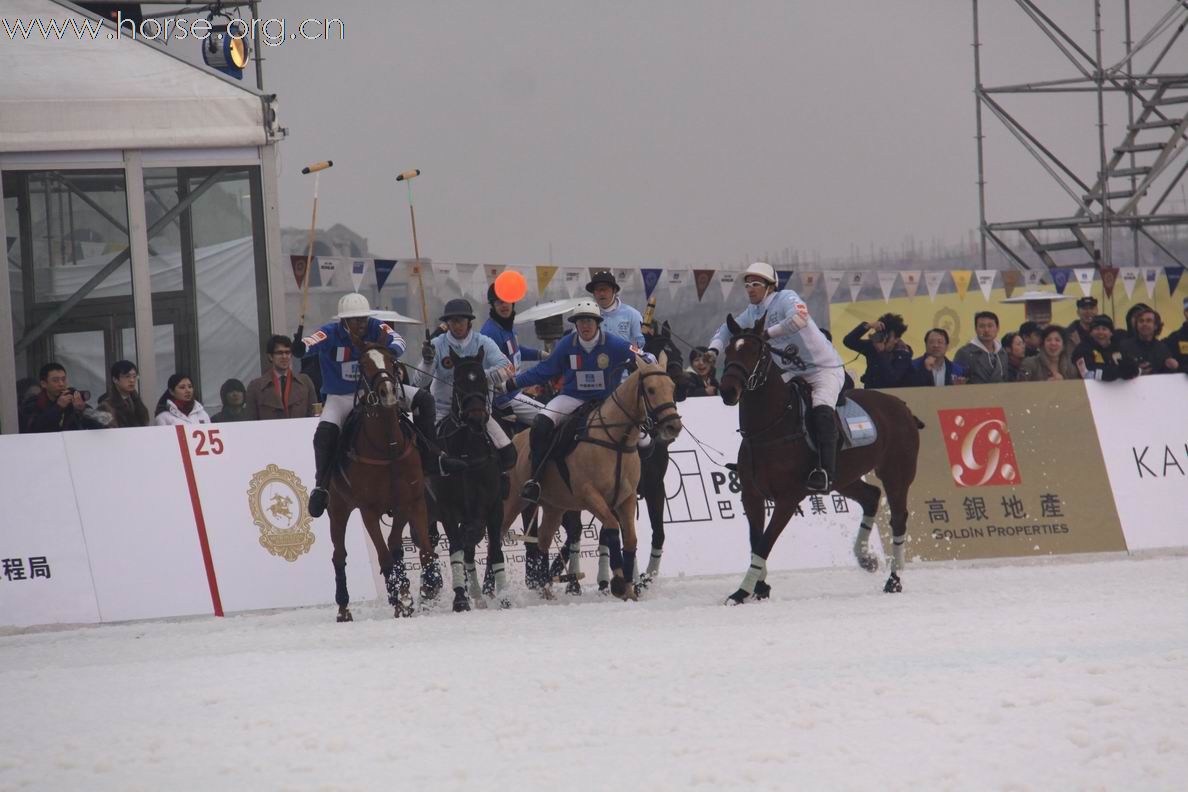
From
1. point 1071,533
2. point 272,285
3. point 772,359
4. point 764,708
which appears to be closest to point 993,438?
point 1071,533

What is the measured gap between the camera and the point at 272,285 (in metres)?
15.7

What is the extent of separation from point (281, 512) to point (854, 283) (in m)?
9.37

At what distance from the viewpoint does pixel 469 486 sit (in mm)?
12070

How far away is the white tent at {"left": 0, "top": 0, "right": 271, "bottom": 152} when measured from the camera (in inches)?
588

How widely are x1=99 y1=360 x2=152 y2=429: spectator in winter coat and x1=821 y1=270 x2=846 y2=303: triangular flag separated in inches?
358

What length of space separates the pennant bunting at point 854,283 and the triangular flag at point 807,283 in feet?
1.60

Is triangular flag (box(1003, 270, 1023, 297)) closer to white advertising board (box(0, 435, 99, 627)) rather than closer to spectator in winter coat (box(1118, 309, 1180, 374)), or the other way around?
spectator in winter coat (box(1118, 309, 1180, 374))

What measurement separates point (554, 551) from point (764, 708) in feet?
24.8

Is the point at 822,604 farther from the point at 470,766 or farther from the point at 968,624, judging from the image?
the point at 470,766

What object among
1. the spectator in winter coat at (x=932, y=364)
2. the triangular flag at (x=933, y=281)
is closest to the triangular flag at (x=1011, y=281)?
the triangular flag at (x=933, y=281)

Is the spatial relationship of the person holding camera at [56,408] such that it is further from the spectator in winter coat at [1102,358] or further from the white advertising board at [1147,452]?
the spectator in winter coat at [1102,358]

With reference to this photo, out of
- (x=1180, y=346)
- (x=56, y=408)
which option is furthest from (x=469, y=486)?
(x=1180, y=346)

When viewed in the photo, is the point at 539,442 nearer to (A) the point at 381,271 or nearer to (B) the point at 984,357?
(A) the point at 381,271

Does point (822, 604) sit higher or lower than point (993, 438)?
lower
